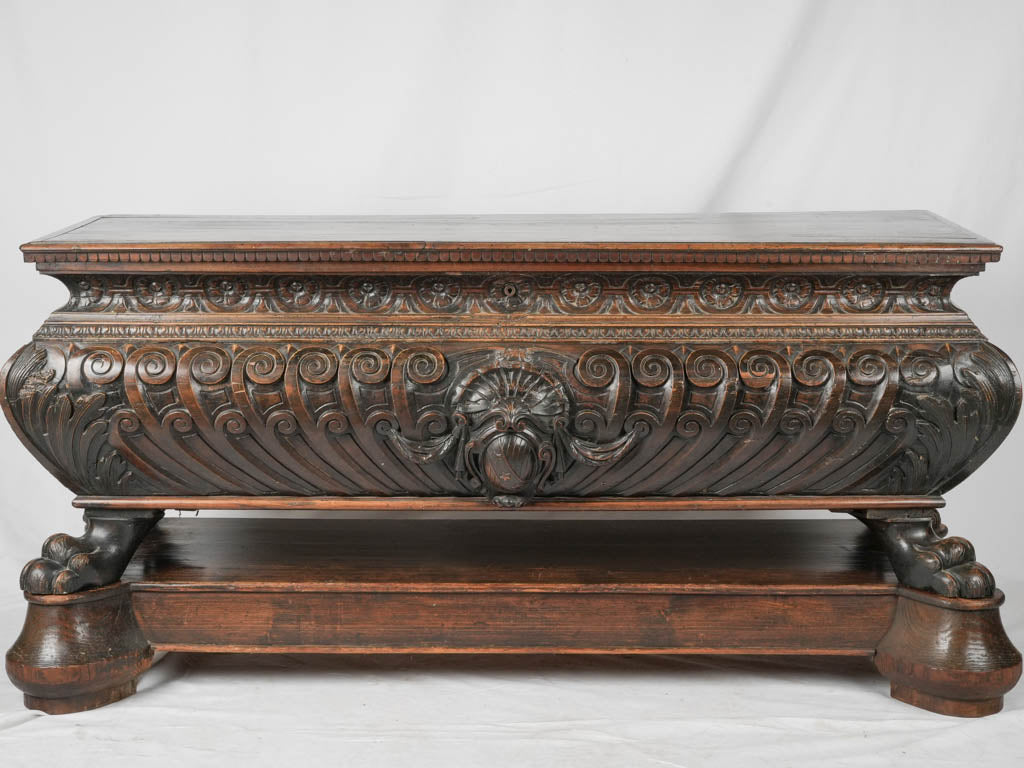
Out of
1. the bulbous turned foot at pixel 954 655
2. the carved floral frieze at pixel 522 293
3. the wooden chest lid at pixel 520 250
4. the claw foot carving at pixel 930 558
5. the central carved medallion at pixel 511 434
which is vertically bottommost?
the bulbous turned foot at pixel 954 655

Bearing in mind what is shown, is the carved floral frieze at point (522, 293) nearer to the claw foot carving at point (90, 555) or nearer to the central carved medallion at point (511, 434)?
the central carved medallion at point (511, 434)

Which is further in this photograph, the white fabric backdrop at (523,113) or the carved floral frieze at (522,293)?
the white fabric backdrop at (523,113)

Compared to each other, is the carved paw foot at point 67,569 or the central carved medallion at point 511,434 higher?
the central carved medallion at point 511,434

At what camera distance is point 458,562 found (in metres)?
2.34

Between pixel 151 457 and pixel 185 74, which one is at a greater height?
pixel 185 74

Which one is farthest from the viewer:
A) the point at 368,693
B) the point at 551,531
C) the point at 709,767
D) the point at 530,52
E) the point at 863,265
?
the point at 530,52

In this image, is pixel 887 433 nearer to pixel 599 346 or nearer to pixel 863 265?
pixel 863 265

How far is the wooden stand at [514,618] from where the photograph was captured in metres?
2.12

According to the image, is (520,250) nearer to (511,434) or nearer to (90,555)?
(511,434)

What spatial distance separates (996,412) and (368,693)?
4.11 ft

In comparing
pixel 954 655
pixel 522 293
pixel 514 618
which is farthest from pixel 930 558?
pixel 522 293

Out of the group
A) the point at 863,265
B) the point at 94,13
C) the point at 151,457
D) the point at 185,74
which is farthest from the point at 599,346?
the point at 94,13

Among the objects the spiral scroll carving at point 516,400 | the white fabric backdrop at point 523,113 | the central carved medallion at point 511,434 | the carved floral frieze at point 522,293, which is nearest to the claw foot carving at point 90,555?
the spiral scroll carving at point 516,400

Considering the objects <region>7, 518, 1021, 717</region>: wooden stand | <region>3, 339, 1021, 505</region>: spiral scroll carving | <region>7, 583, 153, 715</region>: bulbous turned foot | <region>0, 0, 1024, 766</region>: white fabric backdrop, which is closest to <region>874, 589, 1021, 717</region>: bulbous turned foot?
<region>7, 518, 1021, 717</region>: wooden stand
